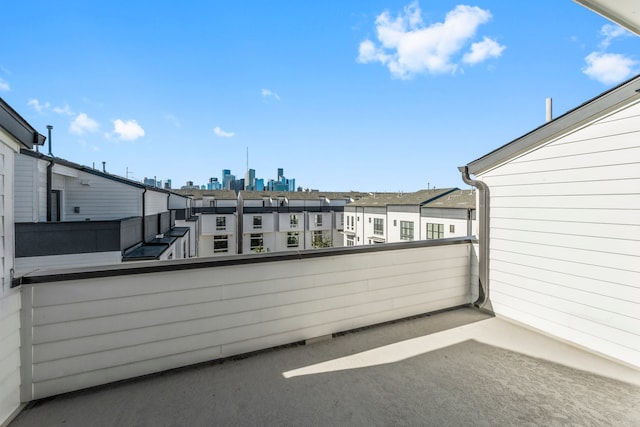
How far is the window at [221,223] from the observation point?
25.7 m

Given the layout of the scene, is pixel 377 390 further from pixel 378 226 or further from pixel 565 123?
pixel 378 226

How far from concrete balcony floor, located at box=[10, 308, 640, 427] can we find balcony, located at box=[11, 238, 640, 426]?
0.04ft

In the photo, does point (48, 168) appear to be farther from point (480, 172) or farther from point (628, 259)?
point (628, 259)

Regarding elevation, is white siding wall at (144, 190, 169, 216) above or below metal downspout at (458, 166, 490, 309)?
above

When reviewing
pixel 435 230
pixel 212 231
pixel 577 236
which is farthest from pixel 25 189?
pixel 435 230

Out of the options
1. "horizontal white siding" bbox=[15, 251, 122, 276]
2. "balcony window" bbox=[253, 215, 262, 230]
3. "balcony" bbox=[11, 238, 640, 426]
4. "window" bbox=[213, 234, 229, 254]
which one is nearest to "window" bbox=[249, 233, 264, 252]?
"balcony window" bbox=[253, 215, 262, 230]

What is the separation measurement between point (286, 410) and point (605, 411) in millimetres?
2100

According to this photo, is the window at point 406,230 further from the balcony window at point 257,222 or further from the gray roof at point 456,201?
the balcony window at point 257,222

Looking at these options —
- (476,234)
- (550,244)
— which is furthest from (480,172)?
(550,244)

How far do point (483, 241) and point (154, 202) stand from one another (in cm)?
1442

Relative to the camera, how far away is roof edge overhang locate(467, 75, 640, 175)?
2.26 meters

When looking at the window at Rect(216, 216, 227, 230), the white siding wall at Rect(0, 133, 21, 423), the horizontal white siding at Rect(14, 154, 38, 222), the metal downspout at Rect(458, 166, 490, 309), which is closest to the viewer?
the white siding wall at Rect(0, 133, 21, 423)

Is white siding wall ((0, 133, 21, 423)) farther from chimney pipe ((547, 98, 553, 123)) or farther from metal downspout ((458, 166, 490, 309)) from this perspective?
chimney pipe ((547, 98, 553, 123))

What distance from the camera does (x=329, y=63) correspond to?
7.92m
